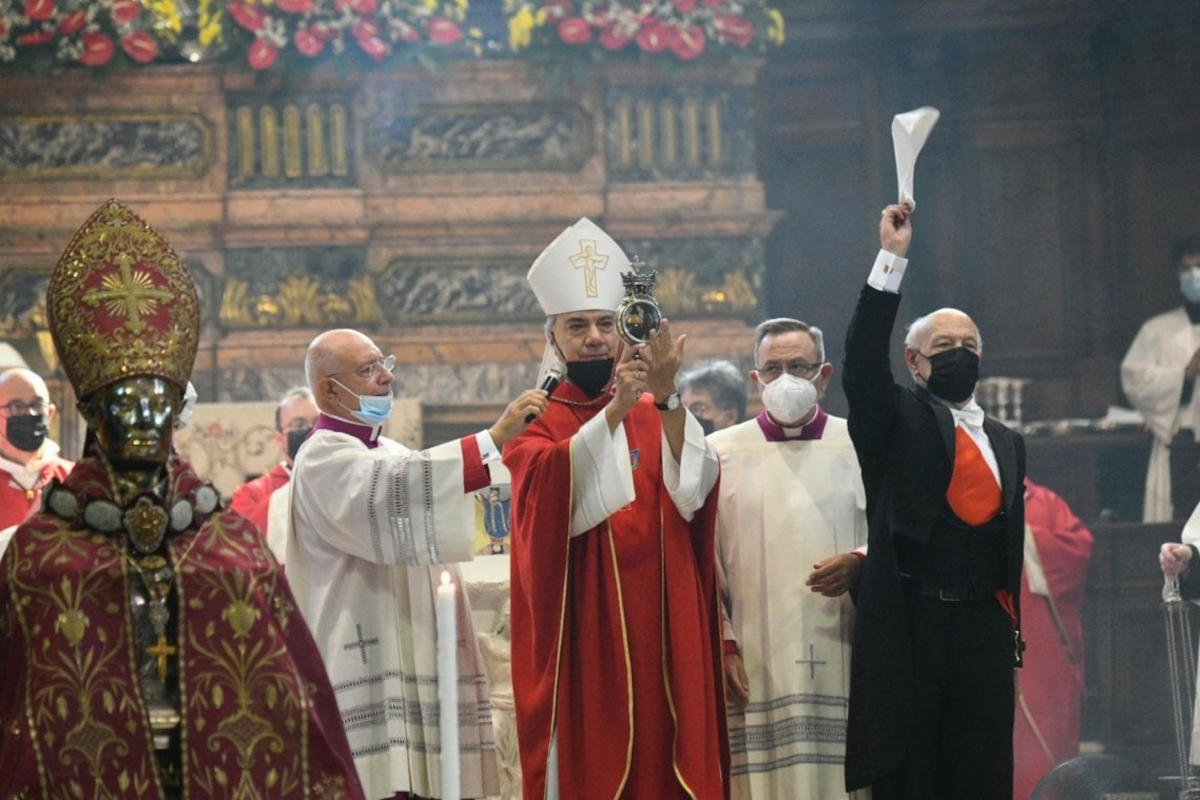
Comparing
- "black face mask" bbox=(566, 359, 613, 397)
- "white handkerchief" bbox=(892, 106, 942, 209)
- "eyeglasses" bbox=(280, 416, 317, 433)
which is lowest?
"black face mask" bbox=(566, 359, 613, 397)

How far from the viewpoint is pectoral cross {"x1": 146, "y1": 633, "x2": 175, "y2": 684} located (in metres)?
3.68

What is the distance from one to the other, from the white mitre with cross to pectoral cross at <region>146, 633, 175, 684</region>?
2459 millimetres

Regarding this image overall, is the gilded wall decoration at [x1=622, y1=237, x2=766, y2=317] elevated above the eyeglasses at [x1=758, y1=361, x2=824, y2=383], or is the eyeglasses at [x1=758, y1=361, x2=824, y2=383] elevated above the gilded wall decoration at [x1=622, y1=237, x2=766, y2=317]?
the gilded wall decoration at [x1=622, y1=237, x2=766, y2=317]

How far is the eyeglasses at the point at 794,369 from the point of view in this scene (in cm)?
635

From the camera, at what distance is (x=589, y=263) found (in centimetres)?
600

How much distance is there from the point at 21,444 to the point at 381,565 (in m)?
2.14

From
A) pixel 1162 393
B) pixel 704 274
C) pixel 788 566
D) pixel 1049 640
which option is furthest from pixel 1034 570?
pixel 788 566

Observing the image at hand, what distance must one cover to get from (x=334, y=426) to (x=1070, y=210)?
A: 6.68 meters

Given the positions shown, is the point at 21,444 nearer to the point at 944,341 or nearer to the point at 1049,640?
the point at 944,341

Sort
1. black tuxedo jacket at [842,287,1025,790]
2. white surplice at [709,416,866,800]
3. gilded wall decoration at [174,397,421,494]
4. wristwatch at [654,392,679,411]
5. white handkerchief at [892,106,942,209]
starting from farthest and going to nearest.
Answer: gilded wall decoration at [174,397,421,494]
white surplice at [709,416,866,800]
black tuxedo jacket at [842,287,1025,790]
white handkerchief at [892,106,942,209]
wristwatch at [654,392,679,411]

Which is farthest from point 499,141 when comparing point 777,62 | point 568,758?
point 568,758

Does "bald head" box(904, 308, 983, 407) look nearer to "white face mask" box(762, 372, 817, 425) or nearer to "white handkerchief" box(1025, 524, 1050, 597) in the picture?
"white face mask" box(762, 372, 817, 425)

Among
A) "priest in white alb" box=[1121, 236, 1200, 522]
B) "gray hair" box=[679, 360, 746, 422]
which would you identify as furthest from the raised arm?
"priest in white alb" box=[1121, 236, 1200, 522]

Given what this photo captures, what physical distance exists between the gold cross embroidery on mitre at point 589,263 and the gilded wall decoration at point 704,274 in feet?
14.0
